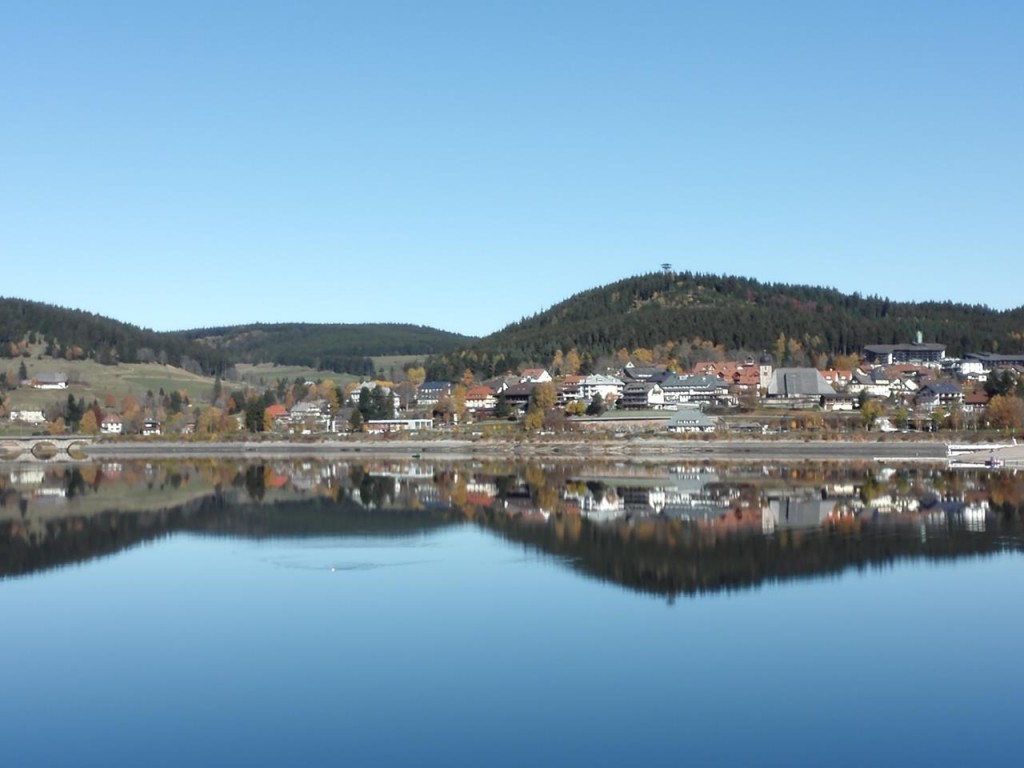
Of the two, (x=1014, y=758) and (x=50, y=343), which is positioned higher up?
(x=50, y=343)

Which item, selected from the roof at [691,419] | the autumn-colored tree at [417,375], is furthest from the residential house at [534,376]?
the roof at [691,419]

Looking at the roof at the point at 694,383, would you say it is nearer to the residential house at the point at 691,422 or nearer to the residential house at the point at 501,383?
the residential house at the point at 691,422

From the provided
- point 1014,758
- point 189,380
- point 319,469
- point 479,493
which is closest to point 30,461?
point 319,469

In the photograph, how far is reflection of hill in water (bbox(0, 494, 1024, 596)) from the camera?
16.7 meters

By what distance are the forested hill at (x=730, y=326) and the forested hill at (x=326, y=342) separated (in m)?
26.5

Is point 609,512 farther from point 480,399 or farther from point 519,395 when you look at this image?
point 480,399

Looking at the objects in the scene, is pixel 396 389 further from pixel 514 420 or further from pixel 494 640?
pixel 494 640

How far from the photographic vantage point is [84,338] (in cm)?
9200

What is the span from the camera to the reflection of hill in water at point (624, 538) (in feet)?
54.6

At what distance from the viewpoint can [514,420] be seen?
194ft

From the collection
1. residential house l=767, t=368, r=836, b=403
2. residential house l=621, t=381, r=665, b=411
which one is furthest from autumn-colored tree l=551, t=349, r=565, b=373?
residential house l=767, t=368, r=836, b=403

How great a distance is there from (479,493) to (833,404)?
1260 inches

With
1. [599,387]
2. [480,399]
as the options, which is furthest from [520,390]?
[599,387]

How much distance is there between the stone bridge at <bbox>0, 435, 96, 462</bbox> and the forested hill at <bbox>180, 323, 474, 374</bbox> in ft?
165
